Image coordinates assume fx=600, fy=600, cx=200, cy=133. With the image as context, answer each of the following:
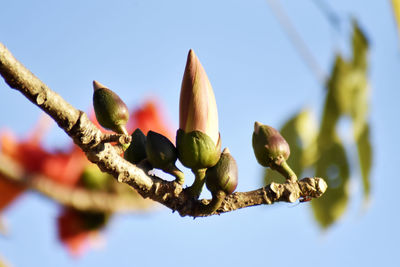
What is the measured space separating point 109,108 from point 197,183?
17 cm

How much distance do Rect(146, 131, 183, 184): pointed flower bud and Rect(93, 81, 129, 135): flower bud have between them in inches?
2.0

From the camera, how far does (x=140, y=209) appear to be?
13.8ft

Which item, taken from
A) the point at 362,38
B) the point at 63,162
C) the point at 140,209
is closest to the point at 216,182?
the point at 362,38

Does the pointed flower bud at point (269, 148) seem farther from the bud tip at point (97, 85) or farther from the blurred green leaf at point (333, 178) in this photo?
the blurred green leaf at point (333, 178)

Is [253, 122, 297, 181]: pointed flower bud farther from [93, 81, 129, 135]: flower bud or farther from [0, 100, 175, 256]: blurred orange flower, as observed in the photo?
[0, 100, 175, 256]: blurred orange flower

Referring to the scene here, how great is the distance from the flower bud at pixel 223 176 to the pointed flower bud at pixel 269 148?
6cm

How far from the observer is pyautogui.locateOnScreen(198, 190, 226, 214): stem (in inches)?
33.5

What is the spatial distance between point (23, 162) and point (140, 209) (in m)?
1.08

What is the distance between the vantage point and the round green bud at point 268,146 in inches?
36.2

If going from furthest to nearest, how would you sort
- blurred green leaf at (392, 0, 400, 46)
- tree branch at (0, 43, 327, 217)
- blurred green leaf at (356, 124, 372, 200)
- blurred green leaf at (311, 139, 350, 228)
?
blurred green leaf at (311, 139, 350, 228), blurred green leaf at (356, 124, 372, 200), blurred green leaf at (392, 0, 400, 46), tree branch at (0, 43, 327, 217)

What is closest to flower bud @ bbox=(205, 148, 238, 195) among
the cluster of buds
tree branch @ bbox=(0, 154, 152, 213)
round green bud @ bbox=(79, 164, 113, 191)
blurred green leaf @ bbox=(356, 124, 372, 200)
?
the cluster of buds

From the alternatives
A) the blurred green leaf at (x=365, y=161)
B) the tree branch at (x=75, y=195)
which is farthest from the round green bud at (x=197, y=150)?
the tree branch at (x=75, y=195)

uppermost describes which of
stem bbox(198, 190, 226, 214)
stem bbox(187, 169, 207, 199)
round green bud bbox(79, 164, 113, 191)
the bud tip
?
round green bud bbox(79, 164, 113, 191)

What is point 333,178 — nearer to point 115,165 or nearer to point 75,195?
point 115,165
